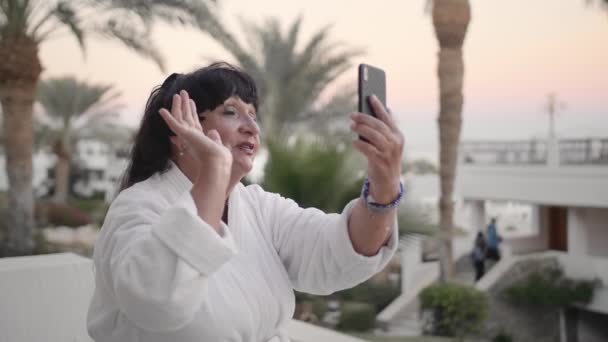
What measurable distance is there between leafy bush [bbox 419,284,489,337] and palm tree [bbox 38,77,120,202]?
9.00 m

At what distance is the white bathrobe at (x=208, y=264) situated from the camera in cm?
90

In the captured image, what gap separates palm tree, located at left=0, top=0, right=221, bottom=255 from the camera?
870cm

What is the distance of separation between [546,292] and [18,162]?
34.9 feet

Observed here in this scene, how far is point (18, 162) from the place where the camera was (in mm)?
9359

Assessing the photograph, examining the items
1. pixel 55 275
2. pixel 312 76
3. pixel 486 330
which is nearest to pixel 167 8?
pixel 312 76

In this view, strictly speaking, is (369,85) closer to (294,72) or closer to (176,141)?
(176,141)

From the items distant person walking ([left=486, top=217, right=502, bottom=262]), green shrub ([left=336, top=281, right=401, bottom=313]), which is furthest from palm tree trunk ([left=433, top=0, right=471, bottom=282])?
distant person walking ([left=486, top=217, right=502, bottom=262])

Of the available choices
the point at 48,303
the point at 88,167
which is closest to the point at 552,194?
the point at 88,167

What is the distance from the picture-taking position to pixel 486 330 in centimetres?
1320

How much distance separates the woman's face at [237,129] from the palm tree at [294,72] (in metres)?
10.7

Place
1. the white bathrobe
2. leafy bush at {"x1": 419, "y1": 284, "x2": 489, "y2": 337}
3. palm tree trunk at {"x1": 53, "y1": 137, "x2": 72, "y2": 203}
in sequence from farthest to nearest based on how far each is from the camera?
1. palm tree trunk at {"x1": 53, "y1": 137, "x2": 72, "y2": 203}
2. leafy bush at {"x1": 419, "y1": 284, "x2": 489, "y2": 337}
3. the white bathrobe

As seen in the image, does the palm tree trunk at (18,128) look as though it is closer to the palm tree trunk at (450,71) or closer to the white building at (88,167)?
the palm tree trunk at (450,71)

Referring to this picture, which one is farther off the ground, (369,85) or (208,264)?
(369,85)

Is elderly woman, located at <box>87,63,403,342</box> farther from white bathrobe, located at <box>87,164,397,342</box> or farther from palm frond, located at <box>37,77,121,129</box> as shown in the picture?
palm frond, located at <box>37,77,121,129</box>
